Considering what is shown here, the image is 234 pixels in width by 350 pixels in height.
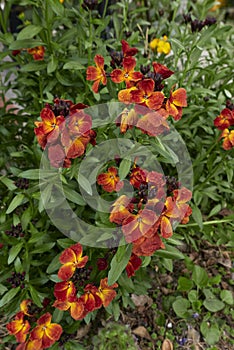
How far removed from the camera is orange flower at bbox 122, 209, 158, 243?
1266 millimetres

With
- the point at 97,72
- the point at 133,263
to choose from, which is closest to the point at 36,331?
the point at 133,263

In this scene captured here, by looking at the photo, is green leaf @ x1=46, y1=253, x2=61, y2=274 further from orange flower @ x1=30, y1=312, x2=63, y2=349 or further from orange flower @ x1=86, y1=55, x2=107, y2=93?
orange flower @ x1=86, y1=55, x2=107, y2=93

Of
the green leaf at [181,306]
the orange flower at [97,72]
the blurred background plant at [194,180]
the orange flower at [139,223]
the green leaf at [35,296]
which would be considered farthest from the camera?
the green leaf at [181,306]

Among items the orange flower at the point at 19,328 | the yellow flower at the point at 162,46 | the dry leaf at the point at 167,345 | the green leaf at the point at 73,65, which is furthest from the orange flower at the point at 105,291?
the yellow flower at the point at 162,46

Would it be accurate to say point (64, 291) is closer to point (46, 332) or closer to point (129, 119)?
point (46, 332)

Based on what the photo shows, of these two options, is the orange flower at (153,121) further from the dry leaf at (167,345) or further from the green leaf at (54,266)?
the dry leaf at (167,345)

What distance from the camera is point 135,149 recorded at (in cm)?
149

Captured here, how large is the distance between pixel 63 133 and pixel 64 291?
0.50 meters

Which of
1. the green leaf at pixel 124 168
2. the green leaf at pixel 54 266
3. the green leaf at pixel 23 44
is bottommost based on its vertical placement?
the green leaf at pixel 54 266

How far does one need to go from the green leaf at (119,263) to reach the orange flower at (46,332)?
30 centimetres

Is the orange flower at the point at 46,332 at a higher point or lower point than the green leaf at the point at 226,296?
higher

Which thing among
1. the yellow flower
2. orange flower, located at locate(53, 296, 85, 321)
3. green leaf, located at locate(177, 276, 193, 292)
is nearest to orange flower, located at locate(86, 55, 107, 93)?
orange flower, located at locate(53, 296, 85, 321)

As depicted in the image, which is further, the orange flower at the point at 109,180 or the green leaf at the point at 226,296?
the green leaf at the point at 226,296

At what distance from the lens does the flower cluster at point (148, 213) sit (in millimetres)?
1280
